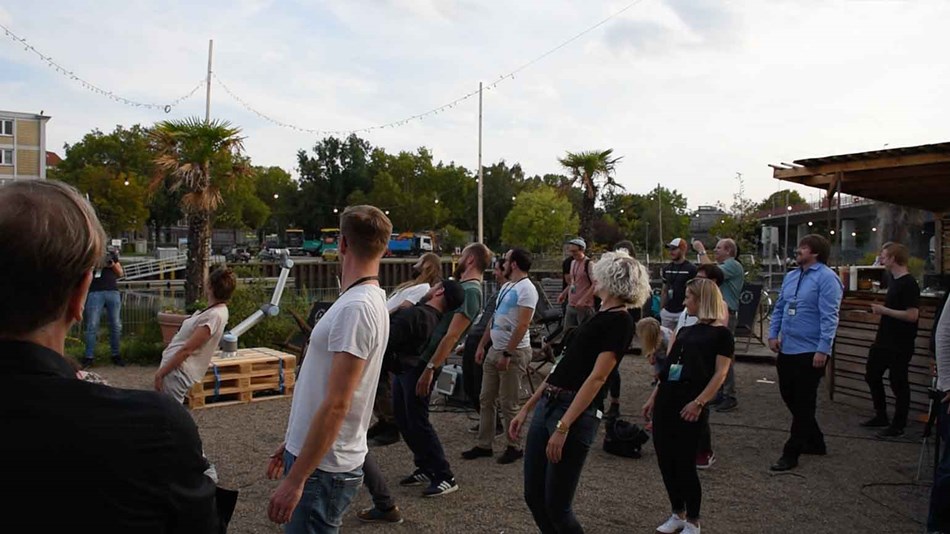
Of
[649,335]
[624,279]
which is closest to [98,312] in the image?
[649,335]

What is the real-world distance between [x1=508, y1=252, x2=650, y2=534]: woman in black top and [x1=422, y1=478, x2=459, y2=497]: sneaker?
1.57 metres

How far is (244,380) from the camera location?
27.3 ft

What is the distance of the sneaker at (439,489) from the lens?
5.17 meters

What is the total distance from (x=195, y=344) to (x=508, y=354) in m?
2.44

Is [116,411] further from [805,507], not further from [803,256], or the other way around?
[803,256]

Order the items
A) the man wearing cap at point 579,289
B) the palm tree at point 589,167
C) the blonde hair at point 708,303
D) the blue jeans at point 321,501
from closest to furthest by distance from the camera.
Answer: the blue jeans at point 321,501
the blonde hair at point 708,303
the man wearing cap at point 579,289
the palm tree at point 589,167

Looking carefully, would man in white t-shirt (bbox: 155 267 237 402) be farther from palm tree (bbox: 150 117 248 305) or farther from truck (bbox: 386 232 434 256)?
truck (bbox: 386 232 434 256)

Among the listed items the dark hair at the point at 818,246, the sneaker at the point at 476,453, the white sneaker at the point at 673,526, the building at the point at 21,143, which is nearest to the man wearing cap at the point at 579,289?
the sneaker at the point at 476,453

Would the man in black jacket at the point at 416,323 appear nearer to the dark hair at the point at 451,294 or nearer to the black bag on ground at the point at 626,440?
the dark hair at the point at 451,294

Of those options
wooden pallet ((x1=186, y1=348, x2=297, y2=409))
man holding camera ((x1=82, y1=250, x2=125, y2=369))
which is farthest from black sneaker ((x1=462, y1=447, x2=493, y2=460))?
man holding camera ((x1=82, y1=250, x2=125, y2=369))

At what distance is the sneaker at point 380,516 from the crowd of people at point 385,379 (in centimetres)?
1

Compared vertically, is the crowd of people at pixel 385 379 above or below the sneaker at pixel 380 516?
above

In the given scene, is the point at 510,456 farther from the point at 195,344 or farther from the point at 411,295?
the point at 195,344

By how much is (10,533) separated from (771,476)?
566 centimetres
